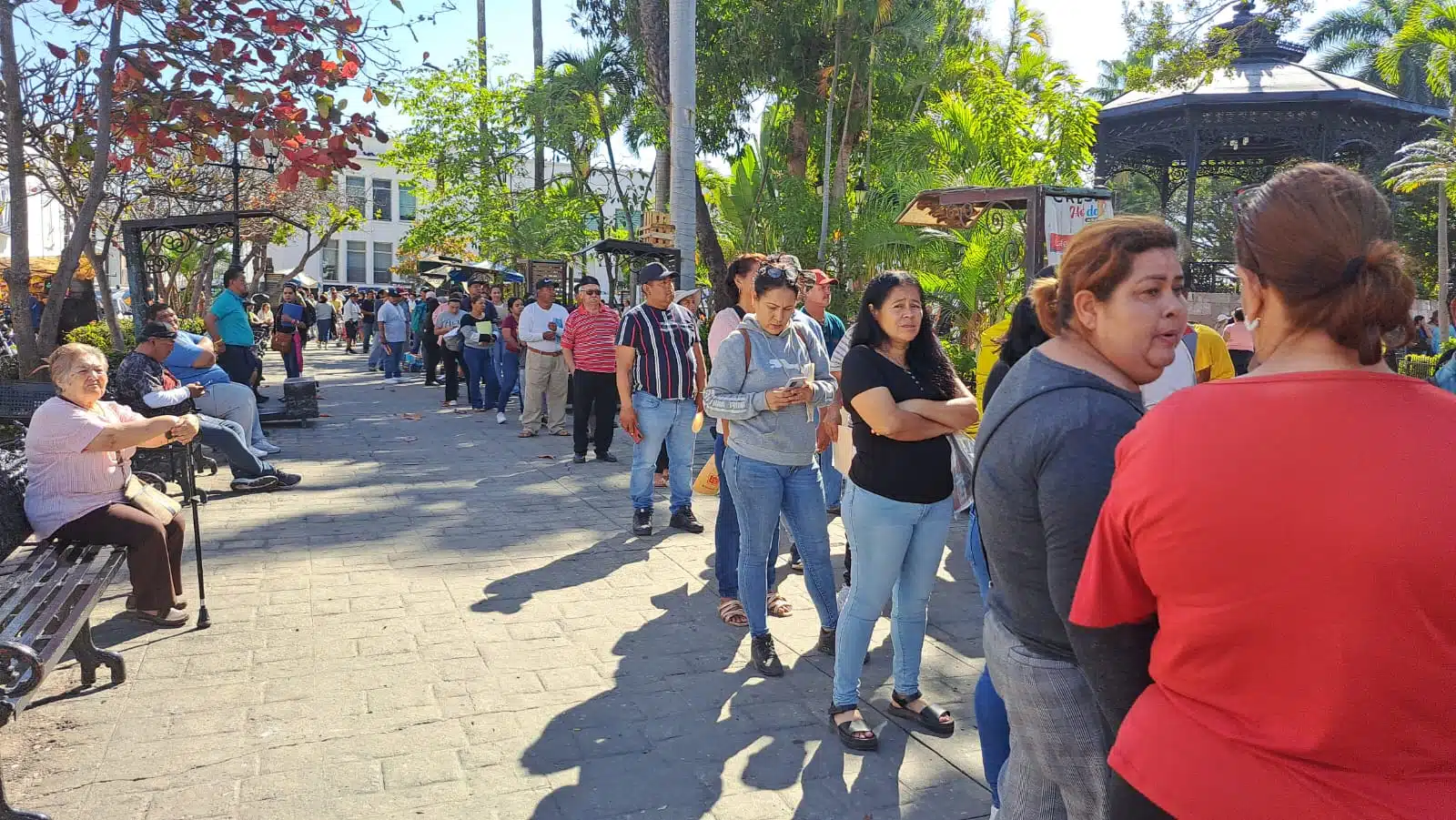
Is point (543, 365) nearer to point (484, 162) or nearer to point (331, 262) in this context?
point (484, 162)

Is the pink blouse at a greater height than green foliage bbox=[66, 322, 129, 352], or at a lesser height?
lesser

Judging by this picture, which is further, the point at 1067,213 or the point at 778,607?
the point at 1067,213

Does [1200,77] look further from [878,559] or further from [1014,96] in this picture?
[878,559]

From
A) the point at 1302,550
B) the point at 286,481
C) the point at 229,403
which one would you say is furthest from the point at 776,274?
the point at 229,403

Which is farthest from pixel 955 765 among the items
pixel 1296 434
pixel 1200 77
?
pixel 1200 77

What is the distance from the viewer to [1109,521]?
1.54 metres

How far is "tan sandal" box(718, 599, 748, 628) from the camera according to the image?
16.8 ft

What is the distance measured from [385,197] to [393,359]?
3969cm

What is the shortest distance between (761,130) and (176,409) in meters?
17.0

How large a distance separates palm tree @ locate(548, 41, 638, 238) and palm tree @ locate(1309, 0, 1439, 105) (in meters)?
27.8

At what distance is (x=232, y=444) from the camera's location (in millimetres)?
8078

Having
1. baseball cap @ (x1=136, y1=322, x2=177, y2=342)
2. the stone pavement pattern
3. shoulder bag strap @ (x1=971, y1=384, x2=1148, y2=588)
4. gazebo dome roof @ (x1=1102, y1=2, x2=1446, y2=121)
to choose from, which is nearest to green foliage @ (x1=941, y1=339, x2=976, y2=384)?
the stone pavement pattern

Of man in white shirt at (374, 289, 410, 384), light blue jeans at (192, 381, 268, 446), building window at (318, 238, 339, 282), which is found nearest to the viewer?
light blue jeans at (192, 381, 268, 446)

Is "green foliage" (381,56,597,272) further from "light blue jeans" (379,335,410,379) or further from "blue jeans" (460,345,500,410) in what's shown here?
"blue jeans" (460,345,500,410)
